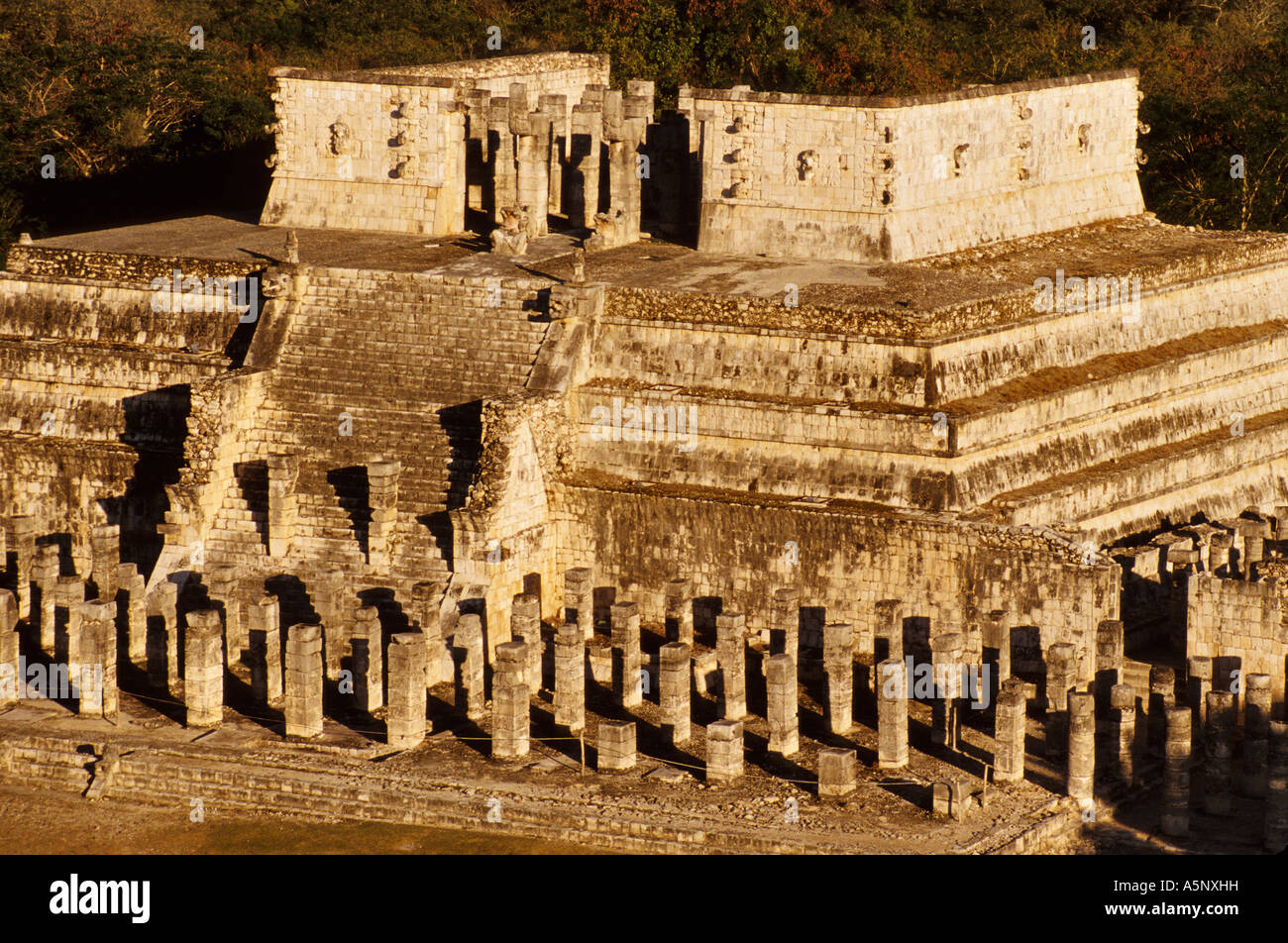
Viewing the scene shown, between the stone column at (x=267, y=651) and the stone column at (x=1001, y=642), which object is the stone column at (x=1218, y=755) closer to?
the stone column at (x=1001, y=642)

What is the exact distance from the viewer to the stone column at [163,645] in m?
36.8

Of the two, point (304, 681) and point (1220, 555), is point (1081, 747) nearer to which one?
point (1220, 555)

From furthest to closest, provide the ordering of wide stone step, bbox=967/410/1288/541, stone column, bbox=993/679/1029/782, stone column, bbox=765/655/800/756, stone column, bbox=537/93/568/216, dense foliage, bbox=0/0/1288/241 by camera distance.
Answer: dense foliage, bbox=0/0/1288/241 → stone column, bbox=537/93/568/216 → wide stone step, bbox=967/410/1288/541 → stone column, bbox=765/655/800/756 → stone column, bbox=993/679/1029/782

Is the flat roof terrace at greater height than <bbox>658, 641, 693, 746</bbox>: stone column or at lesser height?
greater

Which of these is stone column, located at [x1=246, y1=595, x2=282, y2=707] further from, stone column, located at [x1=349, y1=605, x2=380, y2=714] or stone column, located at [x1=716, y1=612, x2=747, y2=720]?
stone column, located at [x1=716, y1=612, x2=747, y2=720]

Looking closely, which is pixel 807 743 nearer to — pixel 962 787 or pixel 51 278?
pixel 962 787

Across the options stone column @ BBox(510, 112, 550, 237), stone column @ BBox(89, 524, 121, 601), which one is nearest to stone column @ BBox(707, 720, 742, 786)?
stone column @ BBox(89, 524, 121, 601)

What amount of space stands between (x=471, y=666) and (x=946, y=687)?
6890mm

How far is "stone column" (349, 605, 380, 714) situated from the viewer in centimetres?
3556

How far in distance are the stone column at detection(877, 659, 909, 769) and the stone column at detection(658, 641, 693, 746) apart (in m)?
2.80

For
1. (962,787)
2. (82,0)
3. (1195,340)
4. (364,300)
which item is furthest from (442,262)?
(82,0)

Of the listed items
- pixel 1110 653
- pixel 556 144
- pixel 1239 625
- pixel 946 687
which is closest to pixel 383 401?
pixel 556 144

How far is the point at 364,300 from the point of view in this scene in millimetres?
42188

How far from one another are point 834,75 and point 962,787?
121 ft
